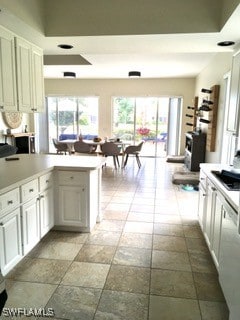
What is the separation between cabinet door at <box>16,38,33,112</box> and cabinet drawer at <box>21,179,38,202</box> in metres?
0.97

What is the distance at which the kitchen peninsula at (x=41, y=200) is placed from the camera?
7.42ft

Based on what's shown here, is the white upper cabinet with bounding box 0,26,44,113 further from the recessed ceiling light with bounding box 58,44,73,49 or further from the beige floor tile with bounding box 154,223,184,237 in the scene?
the beige floor tile with bounding box 154,223,184,237

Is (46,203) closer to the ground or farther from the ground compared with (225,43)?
closer to the ground

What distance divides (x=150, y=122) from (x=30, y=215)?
24.7 feet

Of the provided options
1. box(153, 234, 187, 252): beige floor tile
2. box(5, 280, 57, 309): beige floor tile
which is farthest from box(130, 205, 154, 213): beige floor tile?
box(5, 280, 57, 309): beige floor tile

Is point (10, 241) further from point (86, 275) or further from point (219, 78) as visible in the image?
point (219, 78)

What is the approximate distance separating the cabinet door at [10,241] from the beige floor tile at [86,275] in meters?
0.49

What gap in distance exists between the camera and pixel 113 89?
31.0 feet

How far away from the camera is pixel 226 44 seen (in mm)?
3311

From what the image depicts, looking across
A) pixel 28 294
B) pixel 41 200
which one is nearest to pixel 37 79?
pixel 41 200

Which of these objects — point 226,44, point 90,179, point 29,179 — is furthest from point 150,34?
point 29,179

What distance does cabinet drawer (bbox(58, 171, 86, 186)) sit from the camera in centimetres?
312

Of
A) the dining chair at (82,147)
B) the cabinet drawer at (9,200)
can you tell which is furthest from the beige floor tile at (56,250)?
the dining chair at (82,147)

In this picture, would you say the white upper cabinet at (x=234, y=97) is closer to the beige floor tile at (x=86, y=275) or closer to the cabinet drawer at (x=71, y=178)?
the cabinet drawer at (x=71, y=178)
